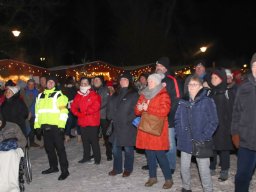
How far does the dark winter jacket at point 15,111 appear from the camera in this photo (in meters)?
8.47

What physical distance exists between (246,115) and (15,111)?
4.86m

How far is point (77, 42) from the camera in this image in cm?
5509

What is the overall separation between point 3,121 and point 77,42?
48694 mm

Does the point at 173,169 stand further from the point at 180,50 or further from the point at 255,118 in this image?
the point at 180,50

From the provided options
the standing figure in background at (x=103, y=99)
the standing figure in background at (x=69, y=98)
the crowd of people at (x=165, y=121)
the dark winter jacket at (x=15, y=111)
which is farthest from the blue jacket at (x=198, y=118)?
the standing figure in background at (x=69, y=98)

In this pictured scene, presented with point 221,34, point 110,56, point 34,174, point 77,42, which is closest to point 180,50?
point 221,34

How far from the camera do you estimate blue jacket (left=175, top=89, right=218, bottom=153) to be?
20.5 feet

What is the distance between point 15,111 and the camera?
8.48m

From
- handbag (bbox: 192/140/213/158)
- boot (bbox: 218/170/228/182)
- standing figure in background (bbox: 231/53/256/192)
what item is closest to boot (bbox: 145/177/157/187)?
boot (bbox: 218/170/228/182)

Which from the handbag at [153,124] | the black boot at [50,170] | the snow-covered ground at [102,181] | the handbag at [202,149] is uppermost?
the handbag at [153,124]

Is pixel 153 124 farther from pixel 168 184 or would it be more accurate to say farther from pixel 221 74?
pixel 221 74

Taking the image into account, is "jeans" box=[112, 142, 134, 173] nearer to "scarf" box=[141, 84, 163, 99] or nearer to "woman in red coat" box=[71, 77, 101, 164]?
"woman in red coat" box=[71, 77, 101, 164]

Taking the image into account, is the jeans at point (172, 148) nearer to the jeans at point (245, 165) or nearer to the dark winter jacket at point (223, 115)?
the dark winter jacket at point (223, 115)

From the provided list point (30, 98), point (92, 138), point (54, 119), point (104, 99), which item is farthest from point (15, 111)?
point (30, 98)
